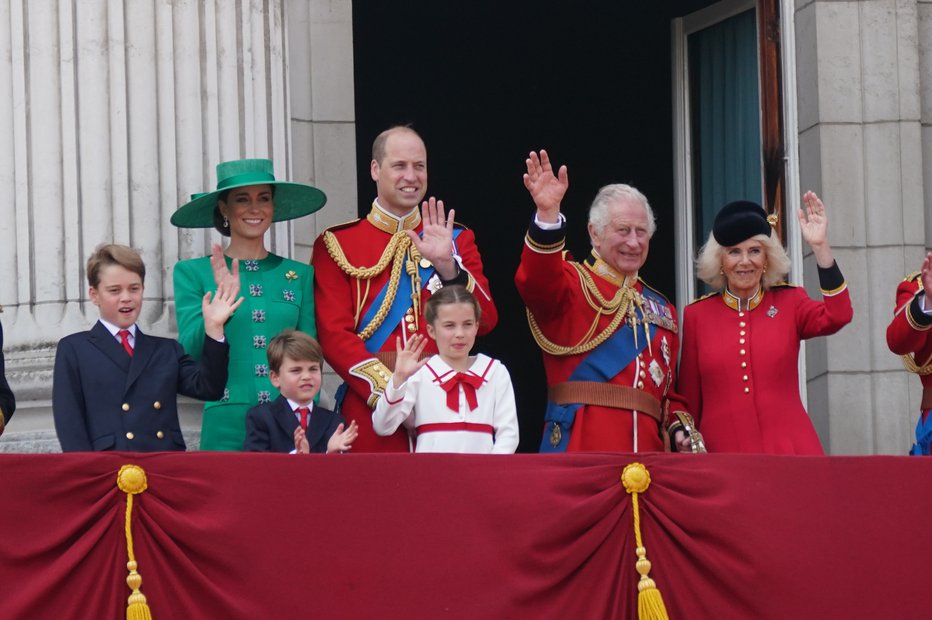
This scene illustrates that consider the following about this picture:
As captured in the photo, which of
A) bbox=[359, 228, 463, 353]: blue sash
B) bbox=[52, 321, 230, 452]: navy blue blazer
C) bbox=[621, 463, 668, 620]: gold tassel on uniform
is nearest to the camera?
bbox=[621, 463, 668, 620]: gold tassel on uniform

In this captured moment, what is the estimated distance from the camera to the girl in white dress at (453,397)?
Answer: 6.85 metres

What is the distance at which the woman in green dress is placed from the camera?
721 cm

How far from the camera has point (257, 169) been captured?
7.49 metres

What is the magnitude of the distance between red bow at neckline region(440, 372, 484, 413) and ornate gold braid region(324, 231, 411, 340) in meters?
0.57

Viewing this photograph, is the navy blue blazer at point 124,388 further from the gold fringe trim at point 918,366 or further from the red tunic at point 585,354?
the gold fringe trim at point 918,366

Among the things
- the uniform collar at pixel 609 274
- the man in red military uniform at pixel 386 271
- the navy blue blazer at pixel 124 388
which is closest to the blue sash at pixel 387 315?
the man in red military uniform at pixel 386 271

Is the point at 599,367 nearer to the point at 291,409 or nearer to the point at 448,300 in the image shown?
the point at 448,300

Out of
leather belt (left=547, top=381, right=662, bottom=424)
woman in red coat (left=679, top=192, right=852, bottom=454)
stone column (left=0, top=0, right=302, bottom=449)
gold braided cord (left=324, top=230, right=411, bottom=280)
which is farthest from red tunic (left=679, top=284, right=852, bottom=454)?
stone column (left=0, top=0, right=302, bottom=449)

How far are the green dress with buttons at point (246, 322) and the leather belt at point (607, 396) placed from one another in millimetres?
993

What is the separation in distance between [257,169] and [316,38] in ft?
5.81

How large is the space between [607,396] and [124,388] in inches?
71.6

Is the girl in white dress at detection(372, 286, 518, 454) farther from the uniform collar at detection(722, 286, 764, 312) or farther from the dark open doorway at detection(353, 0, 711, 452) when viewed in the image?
the dark open doorway at detection(353, 0, 711, 452)

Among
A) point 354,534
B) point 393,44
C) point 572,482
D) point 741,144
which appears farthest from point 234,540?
point 393,44

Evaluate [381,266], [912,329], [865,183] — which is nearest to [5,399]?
[381,266]
